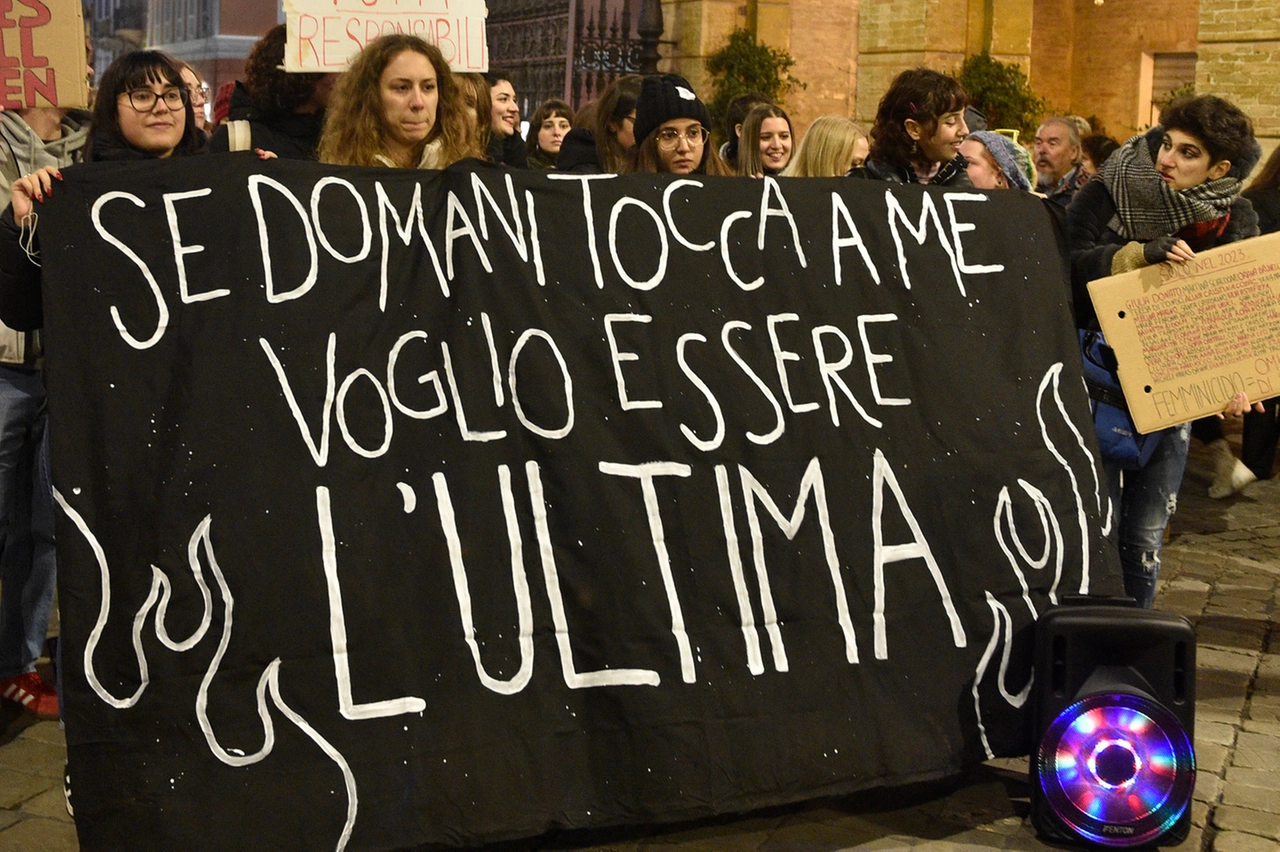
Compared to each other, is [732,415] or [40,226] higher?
[40,226]

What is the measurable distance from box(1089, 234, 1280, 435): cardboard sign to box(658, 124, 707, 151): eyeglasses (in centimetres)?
129

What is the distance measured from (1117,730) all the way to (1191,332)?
119cm

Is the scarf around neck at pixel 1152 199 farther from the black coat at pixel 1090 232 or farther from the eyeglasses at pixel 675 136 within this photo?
the eyeglasses at pixel 675 136

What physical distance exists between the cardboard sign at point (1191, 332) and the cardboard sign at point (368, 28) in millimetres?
1892

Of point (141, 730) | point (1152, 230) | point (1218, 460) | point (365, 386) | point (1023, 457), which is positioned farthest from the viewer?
point (1218, 460)

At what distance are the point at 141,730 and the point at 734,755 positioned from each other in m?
1.24

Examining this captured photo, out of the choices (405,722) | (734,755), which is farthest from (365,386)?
(734,755)

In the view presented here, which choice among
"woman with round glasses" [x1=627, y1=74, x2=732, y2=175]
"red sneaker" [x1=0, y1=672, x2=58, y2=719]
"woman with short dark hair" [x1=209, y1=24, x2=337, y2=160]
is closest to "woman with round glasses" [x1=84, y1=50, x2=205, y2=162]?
"woman with short dark hair" [x1=209, y1=24, x2=337, y2=160]

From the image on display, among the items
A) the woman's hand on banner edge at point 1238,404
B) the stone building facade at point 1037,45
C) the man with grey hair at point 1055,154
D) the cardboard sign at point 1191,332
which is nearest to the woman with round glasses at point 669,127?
the cardboard sign at point 1191,332

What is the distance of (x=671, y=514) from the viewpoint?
3.19m

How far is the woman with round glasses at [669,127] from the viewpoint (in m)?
4.34

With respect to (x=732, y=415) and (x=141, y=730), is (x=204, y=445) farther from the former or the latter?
(x=732, y=415)

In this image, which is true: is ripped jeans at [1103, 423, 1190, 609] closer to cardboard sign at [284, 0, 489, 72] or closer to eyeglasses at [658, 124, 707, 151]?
eyeglasses at [658, 124, 707, 151]

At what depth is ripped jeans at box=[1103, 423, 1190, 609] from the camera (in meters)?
4.07
